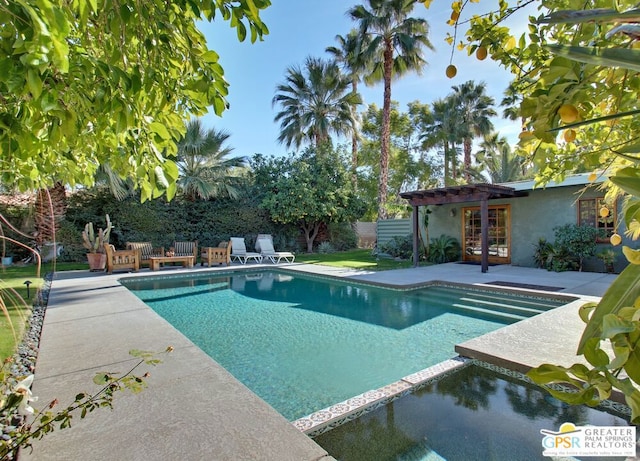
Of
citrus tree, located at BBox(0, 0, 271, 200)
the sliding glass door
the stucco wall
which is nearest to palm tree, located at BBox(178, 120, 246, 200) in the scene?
the sliding glass door

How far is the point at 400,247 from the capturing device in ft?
50.5

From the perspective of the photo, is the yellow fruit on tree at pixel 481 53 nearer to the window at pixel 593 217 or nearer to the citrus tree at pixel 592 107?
the citrus tree at pixel 592 107

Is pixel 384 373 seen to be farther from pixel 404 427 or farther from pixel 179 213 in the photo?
pixel 179 213

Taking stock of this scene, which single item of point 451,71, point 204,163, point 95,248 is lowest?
point 95,248

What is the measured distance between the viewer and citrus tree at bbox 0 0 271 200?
1.03 metres

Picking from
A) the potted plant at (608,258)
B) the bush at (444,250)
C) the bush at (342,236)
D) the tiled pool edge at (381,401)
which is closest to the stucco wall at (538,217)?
the potted plant at (608,258)

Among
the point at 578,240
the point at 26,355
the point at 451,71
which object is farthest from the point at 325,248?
the point at 451,71

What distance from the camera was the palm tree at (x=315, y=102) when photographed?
18422 millimetres

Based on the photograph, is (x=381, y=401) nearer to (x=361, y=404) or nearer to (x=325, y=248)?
(x=361, y=404)

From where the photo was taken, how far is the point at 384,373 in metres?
4.24

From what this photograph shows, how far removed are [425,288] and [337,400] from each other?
600cm

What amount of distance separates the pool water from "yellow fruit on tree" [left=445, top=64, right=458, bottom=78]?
2625 millimetres

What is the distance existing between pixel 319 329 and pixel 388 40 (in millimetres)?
15104

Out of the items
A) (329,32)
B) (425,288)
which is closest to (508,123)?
(329,32)
